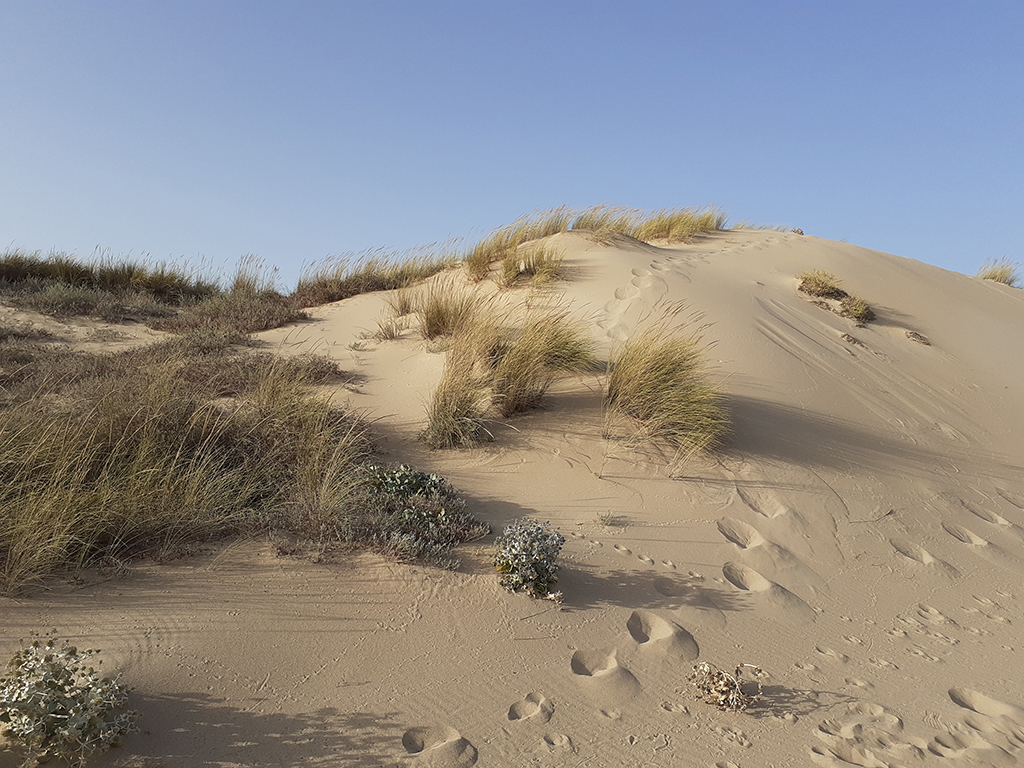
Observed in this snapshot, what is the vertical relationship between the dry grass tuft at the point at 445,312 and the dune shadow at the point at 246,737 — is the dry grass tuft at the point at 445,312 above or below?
above

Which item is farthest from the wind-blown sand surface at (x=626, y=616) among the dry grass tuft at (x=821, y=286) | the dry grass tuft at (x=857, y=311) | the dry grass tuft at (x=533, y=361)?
the dry grass tuft at (x=821, y=286)

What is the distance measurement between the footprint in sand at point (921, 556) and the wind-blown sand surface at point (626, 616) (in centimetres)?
3

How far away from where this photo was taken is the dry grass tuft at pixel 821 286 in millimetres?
11125

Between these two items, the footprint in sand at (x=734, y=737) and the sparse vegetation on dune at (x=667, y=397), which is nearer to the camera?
the footprint in sand at (x=734, y=737)

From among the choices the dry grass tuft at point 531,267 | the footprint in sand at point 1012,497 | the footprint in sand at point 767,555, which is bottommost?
the footprint in sand at point 767,555

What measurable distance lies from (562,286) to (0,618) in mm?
7459

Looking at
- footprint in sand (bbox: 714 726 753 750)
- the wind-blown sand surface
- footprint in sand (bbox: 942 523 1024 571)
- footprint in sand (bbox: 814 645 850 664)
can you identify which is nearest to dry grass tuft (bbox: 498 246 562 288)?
the wind-blown sand surface

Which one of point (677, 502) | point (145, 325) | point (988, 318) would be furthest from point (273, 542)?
point (988, 318)

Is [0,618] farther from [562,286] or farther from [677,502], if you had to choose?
[562,286]

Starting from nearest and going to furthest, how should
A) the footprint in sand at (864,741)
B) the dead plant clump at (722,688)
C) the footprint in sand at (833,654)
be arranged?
the footprint in sand at (864,741) < the dead plant clump at (722,688) < the footprint in sand at (833,654)

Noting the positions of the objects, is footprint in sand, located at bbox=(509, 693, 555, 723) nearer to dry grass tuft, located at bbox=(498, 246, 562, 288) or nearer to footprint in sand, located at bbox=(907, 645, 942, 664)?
footprint in sand, located at bbox=(907, 645, 942, 664)

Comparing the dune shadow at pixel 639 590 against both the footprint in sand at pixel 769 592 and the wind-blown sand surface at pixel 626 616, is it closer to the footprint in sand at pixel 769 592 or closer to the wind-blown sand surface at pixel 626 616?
the wind-blown sand surface at pixel 626 616

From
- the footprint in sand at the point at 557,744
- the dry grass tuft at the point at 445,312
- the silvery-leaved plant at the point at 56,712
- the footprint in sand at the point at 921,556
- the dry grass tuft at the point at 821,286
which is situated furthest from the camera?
the dry grass tuft at the point at 821,286

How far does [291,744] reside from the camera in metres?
2.47
